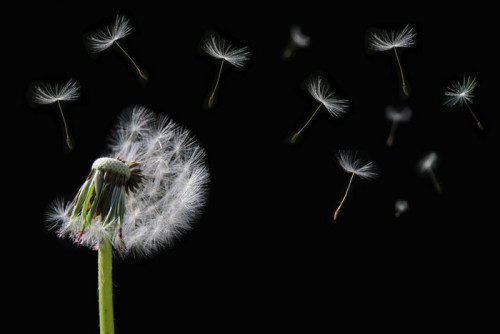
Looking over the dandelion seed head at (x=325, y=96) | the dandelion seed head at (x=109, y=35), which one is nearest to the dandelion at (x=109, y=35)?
the dandelion seed head at (x=109, y=35)

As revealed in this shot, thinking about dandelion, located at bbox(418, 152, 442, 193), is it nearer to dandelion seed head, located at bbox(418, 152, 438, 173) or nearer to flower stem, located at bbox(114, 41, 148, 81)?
dandelion seed head, located at bbox(418, 152, 438, 173)

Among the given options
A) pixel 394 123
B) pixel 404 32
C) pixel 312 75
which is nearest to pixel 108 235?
pixel 312 75

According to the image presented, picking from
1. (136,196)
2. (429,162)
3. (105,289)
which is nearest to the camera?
(105,289)

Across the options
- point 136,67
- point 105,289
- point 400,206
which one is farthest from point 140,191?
point 400,206

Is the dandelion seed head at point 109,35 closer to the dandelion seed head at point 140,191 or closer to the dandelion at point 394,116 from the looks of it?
the dandelion seed head at point 140,191

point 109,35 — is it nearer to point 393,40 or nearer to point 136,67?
point 136,67
